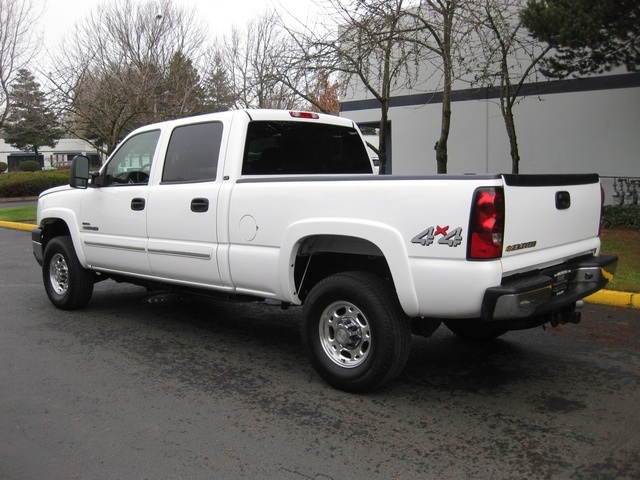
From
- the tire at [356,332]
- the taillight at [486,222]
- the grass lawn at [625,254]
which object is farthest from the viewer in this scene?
the grass lawn at [625,254]

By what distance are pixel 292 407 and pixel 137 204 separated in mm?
2685

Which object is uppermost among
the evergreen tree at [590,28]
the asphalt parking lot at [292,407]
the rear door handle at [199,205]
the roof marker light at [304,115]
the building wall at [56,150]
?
the building wall at [56,150]

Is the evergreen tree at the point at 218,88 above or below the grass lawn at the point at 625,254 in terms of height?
above

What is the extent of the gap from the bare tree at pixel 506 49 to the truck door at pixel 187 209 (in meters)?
7.33

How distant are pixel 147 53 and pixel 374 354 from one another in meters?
17.4

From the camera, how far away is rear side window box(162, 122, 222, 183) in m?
5.38

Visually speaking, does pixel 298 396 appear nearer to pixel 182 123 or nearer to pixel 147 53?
pixel 182 123

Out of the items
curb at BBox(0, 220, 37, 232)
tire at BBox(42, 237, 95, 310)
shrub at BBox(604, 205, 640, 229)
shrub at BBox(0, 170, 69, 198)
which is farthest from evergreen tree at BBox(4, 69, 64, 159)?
shrub at BBox(604, 205, 640, 229)

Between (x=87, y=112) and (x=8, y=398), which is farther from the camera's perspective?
(x=87, y=112)

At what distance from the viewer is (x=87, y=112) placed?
17.0m

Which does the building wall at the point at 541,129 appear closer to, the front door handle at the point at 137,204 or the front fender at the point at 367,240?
the front door handle at the point at 137,204

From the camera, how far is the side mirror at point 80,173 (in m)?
6.35

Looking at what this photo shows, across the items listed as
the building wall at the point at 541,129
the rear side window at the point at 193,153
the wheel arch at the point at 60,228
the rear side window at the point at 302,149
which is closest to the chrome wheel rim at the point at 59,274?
the wheel arch at the point at 60,228

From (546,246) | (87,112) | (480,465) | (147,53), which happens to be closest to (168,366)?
(480,465)
